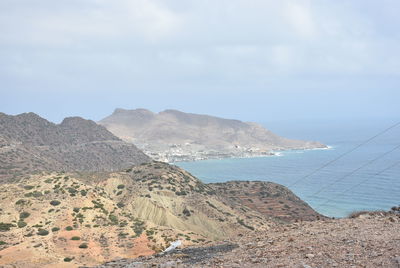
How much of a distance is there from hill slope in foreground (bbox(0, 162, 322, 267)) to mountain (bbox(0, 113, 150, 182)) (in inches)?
1542

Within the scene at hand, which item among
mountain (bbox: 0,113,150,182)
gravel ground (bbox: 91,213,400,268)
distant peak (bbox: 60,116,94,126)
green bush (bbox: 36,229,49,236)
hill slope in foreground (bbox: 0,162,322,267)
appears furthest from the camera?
distant peak (bbox: 60,116,94,126)

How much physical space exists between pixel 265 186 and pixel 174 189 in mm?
36910

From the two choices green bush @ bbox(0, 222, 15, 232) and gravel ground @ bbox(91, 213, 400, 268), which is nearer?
gravel ground @ bbox(91, 213, 400, 268)

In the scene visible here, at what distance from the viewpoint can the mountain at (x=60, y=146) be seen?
344ft

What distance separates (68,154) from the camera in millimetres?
144375

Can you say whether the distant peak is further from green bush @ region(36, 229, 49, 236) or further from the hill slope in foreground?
green bush @ region(36, 229, 49, 236)

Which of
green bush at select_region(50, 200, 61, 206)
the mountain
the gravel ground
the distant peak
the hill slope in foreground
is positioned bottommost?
the hill slope in foreground

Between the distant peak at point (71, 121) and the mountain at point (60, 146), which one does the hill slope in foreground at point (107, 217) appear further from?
the distant peak at point (71, 121)

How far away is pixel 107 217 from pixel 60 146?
115m

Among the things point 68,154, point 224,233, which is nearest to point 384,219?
point 224,233

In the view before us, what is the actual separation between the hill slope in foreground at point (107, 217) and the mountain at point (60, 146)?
39176 mm

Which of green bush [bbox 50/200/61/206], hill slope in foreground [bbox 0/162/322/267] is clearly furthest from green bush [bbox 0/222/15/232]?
green bush [bbox 50/200/61/206]

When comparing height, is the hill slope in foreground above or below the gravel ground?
below

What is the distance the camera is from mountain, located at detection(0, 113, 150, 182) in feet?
344
